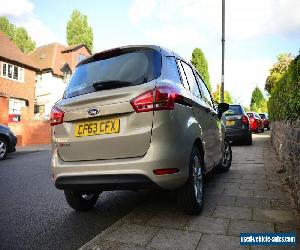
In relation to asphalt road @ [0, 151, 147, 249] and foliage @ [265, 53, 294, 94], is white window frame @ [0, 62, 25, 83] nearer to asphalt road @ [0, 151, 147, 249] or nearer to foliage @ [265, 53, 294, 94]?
asphalt road @ [0, 151, 147, 249]

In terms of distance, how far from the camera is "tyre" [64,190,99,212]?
4.33 metres

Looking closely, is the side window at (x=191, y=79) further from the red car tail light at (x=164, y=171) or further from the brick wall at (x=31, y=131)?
the brick wall at (x=31, y=131)

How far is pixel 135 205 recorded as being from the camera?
476cm

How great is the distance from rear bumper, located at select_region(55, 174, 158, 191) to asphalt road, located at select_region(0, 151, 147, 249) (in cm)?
52

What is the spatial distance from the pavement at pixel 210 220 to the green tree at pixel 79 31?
57381 mm

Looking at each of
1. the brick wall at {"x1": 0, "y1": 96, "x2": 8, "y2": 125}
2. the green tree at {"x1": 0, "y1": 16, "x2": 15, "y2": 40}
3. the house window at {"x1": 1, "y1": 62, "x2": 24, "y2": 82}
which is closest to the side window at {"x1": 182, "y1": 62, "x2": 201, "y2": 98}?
the brick wall at {"x1": 0, "y1": 96, "x2": 8, "y2": 125}

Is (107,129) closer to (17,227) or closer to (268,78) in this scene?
(17,227)

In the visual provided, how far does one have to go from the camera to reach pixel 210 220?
12.7 ft

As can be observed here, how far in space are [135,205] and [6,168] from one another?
18.6 ft

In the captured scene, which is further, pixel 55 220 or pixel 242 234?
pixel 55 220

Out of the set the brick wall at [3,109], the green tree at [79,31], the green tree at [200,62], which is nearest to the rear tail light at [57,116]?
the brick wall at [3,109]

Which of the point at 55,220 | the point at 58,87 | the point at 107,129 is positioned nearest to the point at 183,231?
the point at 107,129

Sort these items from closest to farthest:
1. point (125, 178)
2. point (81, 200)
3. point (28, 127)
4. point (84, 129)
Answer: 1. point (125, 178)
2. point (84, 129)
3. point (81, 200)
4. point (28, 127)

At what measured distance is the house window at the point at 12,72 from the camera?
27.5 metres
